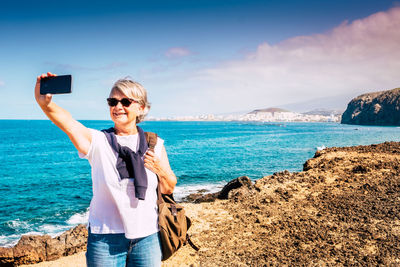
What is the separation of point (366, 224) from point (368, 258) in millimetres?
1864

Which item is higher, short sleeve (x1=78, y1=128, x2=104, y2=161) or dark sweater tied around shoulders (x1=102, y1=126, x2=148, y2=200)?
short sleeve (x1=78, y1=128, x2=104, y2=161)

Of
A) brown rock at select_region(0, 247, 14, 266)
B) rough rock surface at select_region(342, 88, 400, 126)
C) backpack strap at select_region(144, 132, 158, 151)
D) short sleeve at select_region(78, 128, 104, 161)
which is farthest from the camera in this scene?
rough rock surface at select_region(342, 88, 400, 126)

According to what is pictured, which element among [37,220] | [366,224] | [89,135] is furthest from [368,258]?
[37,220]

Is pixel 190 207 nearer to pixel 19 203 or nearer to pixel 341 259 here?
pixel 341 259

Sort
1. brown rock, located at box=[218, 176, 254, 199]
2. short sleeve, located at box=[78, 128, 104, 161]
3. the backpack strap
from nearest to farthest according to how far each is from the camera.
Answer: short sleeve, located at box=[78, 128, 104, 161]
the backpack strap
brown rock, located at box=[218, 176, 254, 199]

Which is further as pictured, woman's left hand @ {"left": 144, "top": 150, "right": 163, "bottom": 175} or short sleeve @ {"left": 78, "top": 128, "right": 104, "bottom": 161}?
woman's left hand @ {"left": 144, "top": 150, "right": 163, "bottom": 175}

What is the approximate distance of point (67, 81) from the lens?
178 centimetres

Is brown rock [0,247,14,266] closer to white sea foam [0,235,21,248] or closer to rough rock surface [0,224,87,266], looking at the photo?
rough rock surface [0,224,87,266]

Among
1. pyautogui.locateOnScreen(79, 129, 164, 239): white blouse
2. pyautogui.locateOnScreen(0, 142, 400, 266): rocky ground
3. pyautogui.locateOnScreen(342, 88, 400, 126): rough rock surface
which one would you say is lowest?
pyautogui.locateOnScreen(0, 142, 400, 266): rocky ground

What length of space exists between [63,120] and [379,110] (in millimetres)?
144727

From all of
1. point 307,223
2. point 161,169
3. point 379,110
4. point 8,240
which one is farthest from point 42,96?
point 379,110

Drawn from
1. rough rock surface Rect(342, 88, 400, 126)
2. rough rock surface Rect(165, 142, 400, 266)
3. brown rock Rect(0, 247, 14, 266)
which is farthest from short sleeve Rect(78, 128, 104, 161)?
rough rock surface Rect(342, 88, 400, 126)

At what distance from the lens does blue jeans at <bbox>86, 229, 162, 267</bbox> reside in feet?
6.39

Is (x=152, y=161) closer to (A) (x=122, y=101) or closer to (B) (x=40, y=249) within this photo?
(A) (x=122, y=101)
